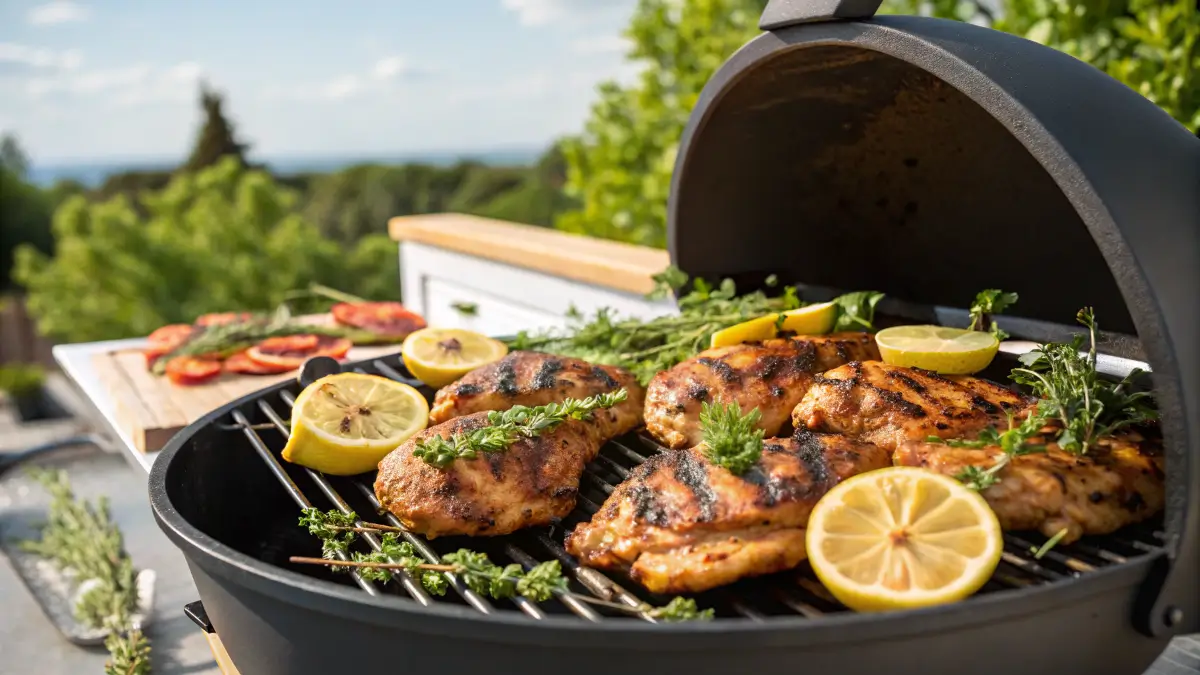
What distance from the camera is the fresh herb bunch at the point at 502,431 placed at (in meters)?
1.86

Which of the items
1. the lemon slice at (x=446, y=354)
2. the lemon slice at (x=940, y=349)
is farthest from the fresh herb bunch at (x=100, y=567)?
the lemon slice at (x=940, y=349)

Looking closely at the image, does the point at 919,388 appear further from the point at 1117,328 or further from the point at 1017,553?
the point at 1117,328

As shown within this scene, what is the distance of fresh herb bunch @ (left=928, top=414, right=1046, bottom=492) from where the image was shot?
158 centimetres

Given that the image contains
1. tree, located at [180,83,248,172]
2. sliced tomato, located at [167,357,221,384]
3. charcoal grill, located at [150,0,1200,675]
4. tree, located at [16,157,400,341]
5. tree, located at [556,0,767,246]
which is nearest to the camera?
charcoal grill, located at [150,0,1200,675]

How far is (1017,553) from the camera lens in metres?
1.62

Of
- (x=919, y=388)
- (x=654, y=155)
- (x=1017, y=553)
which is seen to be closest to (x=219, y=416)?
(x=919, y=388)

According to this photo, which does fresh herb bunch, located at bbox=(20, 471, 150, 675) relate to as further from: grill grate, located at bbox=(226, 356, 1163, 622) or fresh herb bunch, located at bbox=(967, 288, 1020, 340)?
fresh herb bunch, located at bbox=(967, 288, 1020, 340)

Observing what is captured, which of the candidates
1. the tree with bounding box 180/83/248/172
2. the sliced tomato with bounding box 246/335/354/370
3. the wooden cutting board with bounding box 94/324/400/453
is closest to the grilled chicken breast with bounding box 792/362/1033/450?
the wooden cutting board with bounding box 94/324/400/453

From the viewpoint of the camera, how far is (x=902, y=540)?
1458 millimetres

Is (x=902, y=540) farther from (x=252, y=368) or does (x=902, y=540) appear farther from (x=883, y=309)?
(x=252, y=368)

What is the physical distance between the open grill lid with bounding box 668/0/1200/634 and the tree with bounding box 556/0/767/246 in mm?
3688

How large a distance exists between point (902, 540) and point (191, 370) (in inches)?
117

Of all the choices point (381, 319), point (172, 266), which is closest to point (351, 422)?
point (381, 319)

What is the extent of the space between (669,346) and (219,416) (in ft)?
3.77
